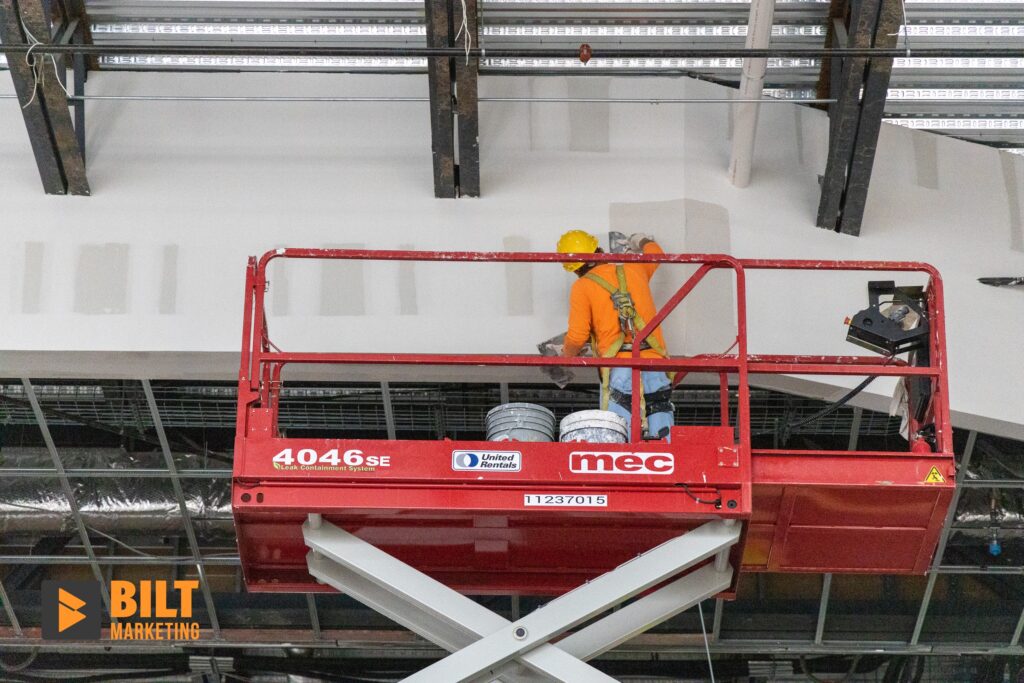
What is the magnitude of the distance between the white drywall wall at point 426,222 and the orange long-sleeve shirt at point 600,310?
→ 1.13 m

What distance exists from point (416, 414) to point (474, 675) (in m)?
6.63

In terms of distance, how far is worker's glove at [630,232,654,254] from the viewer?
444 inches

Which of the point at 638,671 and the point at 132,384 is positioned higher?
the point at 132,384

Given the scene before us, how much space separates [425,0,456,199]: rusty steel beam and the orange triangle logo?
7.85m

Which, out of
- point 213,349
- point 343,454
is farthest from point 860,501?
point 213,349

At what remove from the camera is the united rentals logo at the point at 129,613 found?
16.0 meters

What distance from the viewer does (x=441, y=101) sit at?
11.6 m

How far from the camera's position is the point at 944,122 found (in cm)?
1330

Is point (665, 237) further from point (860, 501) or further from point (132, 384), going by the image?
point (132, 384)

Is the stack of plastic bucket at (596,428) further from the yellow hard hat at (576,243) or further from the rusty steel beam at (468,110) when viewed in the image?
the rusty steel beam at (468,110)

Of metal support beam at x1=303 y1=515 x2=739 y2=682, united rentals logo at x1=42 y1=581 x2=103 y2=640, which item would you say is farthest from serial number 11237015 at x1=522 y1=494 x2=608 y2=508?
united rentals logo at x1=42 y1=581 x2=103 y2=640

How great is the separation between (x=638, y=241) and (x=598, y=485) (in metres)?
3.37

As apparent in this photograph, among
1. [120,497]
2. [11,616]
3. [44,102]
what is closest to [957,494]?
[120,497]

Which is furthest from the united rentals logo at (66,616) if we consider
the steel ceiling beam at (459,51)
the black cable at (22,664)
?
the steel ceiling beam at (459,51)
